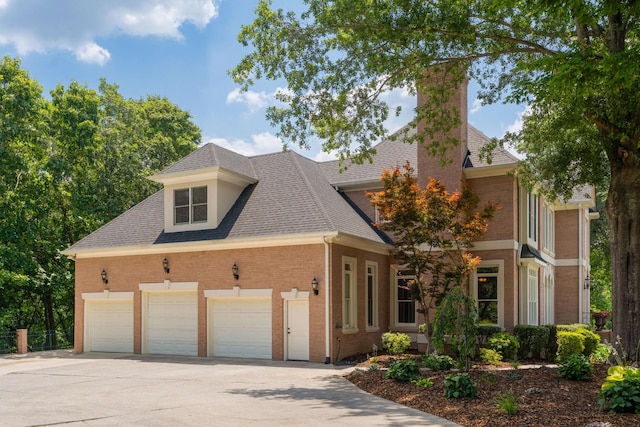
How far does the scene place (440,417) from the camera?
964cm

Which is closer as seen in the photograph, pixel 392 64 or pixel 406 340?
pixel 392 64

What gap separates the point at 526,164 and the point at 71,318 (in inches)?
1151

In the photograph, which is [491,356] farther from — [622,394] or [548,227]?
[548,227]

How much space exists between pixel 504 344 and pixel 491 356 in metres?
1.17

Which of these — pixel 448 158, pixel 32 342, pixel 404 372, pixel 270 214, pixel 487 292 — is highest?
pixel 448 158

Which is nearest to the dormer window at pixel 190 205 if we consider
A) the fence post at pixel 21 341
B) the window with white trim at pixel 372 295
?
the window with white trim at pixel 372 295

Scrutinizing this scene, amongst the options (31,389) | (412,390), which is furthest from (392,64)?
(31,389)

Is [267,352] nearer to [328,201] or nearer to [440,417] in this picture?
[328,201]

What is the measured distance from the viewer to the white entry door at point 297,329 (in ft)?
59.8

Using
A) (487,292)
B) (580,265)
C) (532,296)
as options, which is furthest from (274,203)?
(580,265)

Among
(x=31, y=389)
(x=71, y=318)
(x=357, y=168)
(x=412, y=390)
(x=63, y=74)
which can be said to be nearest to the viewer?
(x=412, y=390)

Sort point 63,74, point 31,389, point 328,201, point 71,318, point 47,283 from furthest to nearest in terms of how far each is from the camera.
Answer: point 71,318, point 63,74, point 47,283, point 328,201, point 31,389

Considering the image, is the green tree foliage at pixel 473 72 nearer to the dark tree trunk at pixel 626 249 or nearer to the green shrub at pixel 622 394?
the dark tree trunk at pixel 626 249

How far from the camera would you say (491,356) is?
1653 centimetres
